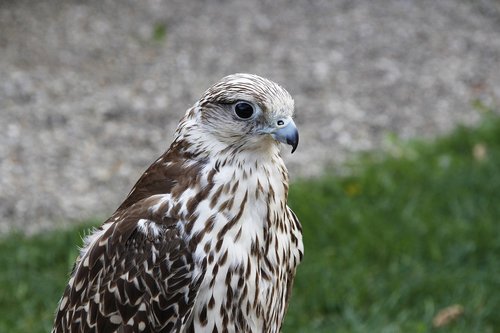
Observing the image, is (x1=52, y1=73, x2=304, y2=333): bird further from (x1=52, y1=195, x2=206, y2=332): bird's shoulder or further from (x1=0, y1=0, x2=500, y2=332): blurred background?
(x1=0, y1=0, x2=500, y2=332): blurred background

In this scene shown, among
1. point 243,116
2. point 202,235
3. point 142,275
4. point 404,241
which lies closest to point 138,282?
point 142,275

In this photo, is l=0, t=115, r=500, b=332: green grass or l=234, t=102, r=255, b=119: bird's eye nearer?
l=234, t=102, r=255, b=119: bird's eye

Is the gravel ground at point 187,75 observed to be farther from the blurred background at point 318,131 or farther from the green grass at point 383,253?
the green grass at point 383,253

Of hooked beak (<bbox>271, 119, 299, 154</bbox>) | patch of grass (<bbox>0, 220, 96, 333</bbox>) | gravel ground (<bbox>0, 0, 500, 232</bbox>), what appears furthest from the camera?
gravel ground (<bbox>0, 0, 500, 232</bbox>)

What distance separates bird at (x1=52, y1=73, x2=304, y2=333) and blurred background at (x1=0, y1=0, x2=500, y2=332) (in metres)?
1.73

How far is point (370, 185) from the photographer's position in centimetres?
567

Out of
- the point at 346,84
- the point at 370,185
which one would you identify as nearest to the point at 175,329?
the point at 370,185

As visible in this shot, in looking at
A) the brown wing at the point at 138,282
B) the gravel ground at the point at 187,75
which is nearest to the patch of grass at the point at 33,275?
the gravel ground at the point at 187,75

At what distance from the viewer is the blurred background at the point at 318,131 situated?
4.80m

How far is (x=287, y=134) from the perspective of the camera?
2.75 meters

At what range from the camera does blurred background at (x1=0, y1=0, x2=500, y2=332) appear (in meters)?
4.80

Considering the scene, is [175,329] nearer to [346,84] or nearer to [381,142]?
[381,142]

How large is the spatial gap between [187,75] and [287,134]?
4.90 metres

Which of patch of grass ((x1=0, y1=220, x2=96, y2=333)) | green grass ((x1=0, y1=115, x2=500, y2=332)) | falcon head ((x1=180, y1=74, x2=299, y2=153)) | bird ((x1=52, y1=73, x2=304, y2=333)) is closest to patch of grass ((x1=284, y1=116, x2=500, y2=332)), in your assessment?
green grass ((x1=0, y1=115, x2=500, y2=332))
